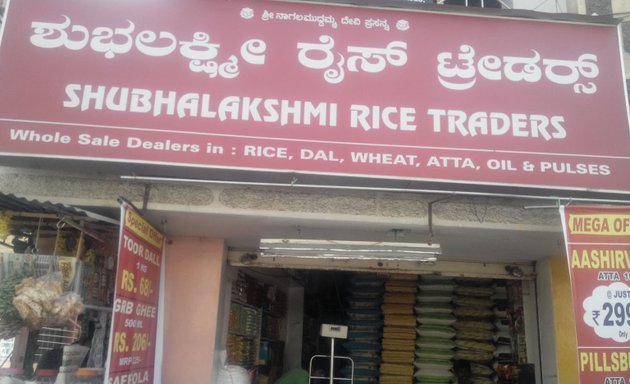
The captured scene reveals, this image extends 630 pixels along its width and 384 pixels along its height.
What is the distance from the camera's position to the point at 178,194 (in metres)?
5.27

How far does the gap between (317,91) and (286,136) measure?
57 centimetres

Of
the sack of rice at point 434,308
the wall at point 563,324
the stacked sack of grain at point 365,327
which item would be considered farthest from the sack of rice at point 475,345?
the wall at point 563,324

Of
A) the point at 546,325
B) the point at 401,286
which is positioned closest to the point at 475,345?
the point at 401,286

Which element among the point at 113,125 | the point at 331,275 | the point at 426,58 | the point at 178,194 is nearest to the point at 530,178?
the point at 426,58

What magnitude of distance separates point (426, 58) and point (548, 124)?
1.33 m

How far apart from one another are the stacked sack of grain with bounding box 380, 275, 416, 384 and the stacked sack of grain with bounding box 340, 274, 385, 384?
0.21 metres

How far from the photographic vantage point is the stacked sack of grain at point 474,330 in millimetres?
8070

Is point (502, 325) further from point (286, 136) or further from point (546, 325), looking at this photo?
point (286, 136)

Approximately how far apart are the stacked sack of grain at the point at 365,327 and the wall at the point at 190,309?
3.22 metres

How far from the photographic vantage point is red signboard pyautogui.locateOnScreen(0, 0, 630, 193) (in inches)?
193

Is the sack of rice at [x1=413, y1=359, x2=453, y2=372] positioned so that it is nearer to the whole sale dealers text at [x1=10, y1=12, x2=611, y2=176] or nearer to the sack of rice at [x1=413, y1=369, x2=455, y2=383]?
the sack of rice at [x1=413, y1=369, x2=455, y2=383]

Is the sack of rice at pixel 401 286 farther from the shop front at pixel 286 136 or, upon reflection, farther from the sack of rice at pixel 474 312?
the shop front at pixel 286 136

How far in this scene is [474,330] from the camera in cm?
818

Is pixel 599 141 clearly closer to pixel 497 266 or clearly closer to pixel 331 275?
pixel 497 266
